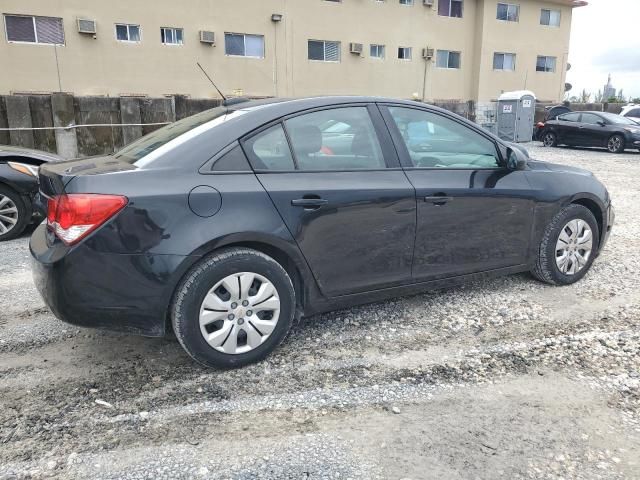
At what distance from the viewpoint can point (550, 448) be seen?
238 cm

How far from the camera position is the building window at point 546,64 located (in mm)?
29172

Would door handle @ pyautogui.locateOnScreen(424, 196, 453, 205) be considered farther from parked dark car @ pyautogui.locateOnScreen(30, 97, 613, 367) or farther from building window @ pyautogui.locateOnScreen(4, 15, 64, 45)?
building window @ pyautogui.locateOnScreen(4, 15, 64, 45)

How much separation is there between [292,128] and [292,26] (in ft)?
67.1

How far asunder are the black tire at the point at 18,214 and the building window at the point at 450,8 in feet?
81.6

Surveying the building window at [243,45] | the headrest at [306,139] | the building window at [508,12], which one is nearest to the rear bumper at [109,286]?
the headrest at [306,139]

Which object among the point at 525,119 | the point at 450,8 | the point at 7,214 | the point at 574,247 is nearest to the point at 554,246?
the point at 574,247

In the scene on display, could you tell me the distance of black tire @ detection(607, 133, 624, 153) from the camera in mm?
16914

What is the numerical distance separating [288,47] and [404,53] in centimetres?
629

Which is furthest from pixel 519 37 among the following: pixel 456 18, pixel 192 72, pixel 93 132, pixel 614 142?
pixel 93 132

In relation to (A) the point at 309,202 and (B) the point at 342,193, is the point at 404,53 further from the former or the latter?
(A) the point at 309,202

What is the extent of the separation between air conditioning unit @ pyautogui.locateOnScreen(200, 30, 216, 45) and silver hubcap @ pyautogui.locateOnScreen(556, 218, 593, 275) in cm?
1870

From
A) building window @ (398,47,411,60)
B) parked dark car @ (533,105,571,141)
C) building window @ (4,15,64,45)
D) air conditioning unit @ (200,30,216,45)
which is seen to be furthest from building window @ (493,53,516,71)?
building window @ (4,15,64,45)

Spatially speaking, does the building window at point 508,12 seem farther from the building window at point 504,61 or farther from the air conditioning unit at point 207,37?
the air conditioning unit at point 207,37

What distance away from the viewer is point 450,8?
2647cm
